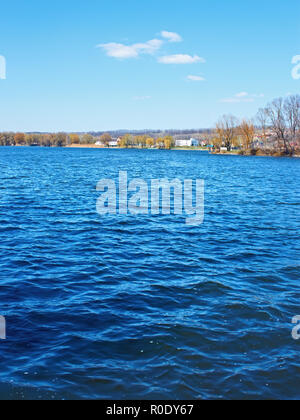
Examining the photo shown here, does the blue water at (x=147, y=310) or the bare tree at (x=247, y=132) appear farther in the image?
the bare tree at (x=247, y=132)

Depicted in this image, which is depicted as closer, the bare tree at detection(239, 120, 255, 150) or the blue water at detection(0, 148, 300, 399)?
the blue water at detection(0, 148, 300, 399)

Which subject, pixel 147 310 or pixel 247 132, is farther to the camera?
pixel 247 132

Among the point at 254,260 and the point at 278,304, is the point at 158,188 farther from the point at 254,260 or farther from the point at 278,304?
the point at 278,304

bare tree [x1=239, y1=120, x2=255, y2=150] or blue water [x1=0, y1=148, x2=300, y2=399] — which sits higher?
bare tree [x1=239, y1=120, x2=255, y2=150]

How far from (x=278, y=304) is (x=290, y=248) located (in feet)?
22.1

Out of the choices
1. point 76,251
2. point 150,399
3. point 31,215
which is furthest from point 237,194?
point 150,399

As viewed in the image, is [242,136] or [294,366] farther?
[242,136]

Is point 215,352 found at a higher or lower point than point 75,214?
lower

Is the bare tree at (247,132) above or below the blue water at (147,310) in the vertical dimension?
above

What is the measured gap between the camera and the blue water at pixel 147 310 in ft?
25.4

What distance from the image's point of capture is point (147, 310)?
10.9 meters

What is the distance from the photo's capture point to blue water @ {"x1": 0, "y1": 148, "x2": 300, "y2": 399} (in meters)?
7.74
